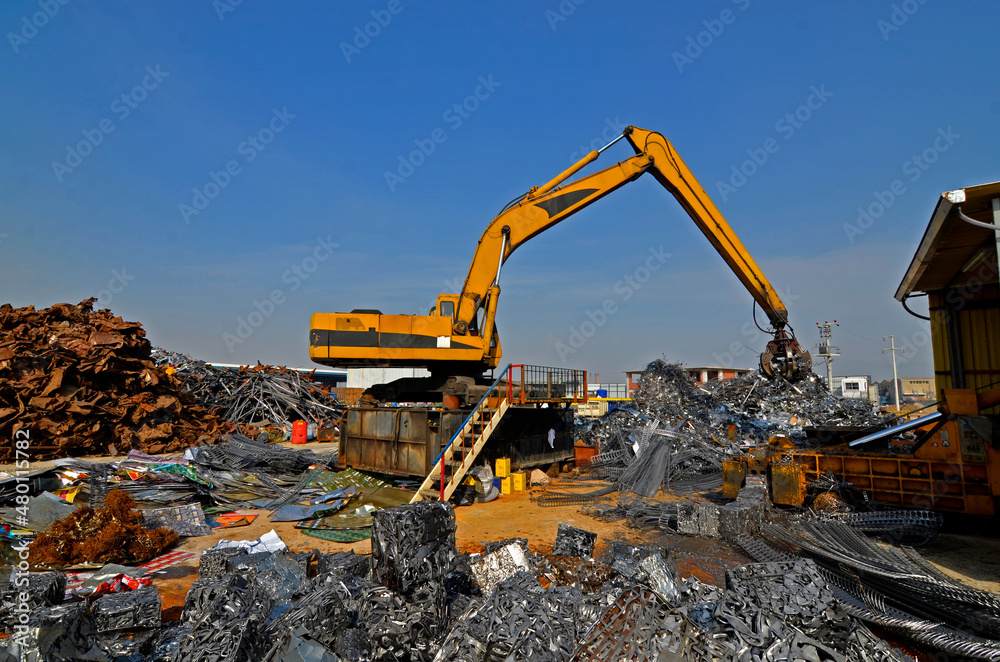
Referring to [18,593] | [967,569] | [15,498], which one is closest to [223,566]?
[18,593]

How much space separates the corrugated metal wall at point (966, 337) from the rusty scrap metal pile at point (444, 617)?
234 inches

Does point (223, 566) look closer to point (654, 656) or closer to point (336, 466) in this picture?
point (654, 656)

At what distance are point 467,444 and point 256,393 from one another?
14.5m

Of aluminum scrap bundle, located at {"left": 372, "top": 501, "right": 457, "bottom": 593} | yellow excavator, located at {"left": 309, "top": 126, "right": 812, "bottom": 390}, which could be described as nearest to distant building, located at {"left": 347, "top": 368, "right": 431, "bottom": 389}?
yellow excavator, located at {"left": 309, "top": 126, "right": 812, "bottom": 390}

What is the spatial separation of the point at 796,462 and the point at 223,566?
8830 mm

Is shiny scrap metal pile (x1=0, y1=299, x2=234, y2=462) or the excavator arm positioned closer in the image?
the excavator arm

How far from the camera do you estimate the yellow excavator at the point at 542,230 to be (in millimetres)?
11406

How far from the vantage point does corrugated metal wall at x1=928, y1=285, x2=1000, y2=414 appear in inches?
307

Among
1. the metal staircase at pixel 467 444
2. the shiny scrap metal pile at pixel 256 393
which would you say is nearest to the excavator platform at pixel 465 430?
the metal staircase at pixel 467 444

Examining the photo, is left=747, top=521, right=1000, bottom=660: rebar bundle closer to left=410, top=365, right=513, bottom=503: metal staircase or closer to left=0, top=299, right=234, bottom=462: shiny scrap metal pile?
left=410, top=365, right=513, bottom=503: metal staircase

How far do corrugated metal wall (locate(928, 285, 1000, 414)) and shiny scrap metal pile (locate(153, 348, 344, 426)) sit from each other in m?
20.1

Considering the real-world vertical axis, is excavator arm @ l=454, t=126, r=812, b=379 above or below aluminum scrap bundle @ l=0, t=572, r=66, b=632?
above

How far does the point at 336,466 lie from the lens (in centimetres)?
1194

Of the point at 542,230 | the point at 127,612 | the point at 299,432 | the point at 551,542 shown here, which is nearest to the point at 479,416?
the point at 551,542
